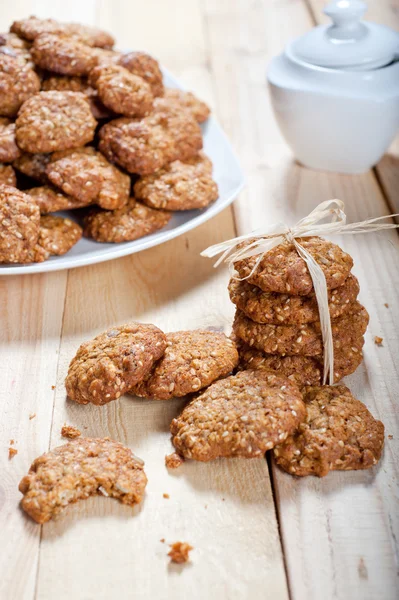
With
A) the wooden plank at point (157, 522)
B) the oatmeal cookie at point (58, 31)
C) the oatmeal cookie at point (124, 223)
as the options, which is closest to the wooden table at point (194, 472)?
the wooden plank at point (157, 522)

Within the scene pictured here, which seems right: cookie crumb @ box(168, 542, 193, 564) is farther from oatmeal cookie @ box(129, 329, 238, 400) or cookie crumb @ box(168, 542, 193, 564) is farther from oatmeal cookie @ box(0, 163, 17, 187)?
oatmeal cookie @ box(0, 163, 17, 187)

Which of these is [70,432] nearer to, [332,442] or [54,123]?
[332,442]

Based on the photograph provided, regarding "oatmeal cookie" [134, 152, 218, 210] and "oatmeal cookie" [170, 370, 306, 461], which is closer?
"oatmeal cookie" [170, 370, 306, 461]

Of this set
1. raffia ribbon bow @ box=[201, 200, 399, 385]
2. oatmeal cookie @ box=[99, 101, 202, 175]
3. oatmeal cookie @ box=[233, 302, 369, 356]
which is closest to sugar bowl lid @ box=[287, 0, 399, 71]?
oatmeal cookie @ box=[99, 101, 202, 175]

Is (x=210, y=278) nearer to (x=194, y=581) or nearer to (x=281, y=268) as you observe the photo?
(x=281, y=268)

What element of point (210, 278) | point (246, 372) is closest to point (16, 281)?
point (210, 278)

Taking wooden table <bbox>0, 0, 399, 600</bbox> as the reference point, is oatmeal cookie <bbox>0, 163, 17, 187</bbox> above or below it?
above

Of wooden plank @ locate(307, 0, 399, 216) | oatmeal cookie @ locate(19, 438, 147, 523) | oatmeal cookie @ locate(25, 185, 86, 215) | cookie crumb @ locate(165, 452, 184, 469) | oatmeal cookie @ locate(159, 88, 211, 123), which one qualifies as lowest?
wooden plank @ locate(307, 0, 399, 216)
